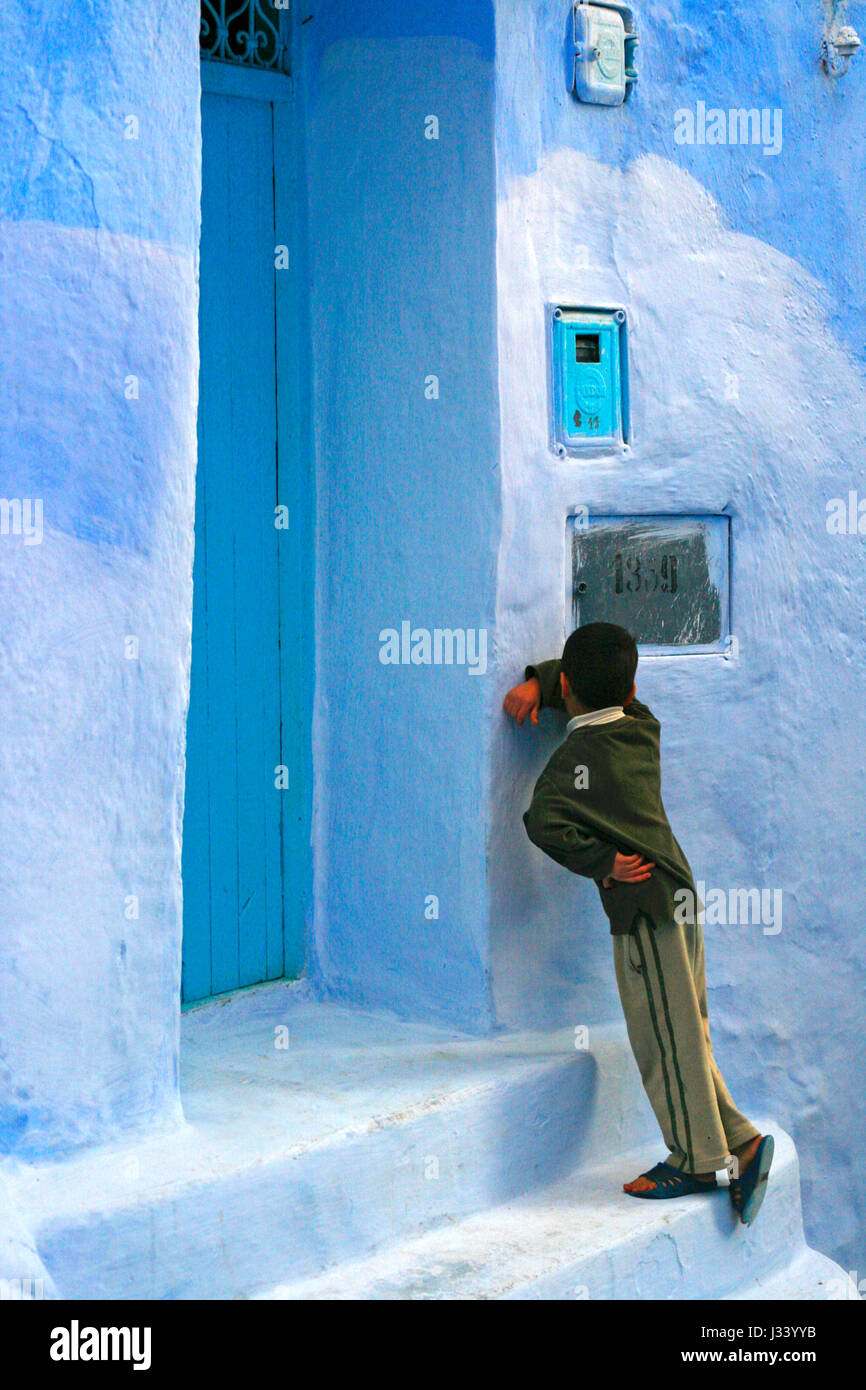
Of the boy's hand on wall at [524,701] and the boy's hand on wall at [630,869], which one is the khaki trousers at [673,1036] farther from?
the boy's hand on wall at [524,701]

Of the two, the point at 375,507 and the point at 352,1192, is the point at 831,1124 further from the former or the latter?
the point at 375,507

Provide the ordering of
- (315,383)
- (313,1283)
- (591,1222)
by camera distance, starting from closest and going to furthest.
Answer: (313,1283) → (591,1222) → (315,383)

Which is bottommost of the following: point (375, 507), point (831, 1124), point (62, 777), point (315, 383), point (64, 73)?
point (831, 1124)

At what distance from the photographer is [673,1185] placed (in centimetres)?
396

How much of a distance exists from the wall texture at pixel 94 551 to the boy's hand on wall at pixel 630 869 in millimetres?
1027

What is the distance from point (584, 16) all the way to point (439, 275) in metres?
0.79

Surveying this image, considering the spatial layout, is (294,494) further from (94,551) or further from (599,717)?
(94,551)

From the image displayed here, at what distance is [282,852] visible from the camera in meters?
4.57

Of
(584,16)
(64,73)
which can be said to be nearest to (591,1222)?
(64,73)

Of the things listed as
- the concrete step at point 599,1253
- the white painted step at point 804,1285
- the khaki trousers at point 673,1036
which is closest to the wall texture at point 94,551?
the concrete step at point 599,1253

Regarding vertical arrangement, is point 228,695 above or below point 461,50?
below

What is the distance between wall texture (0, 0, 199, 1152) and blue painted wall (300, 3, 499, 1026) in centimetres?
94

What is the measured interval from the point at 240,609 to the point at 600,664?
1042 millimetres

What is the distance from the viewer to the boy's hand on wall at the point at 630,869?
3832mm
